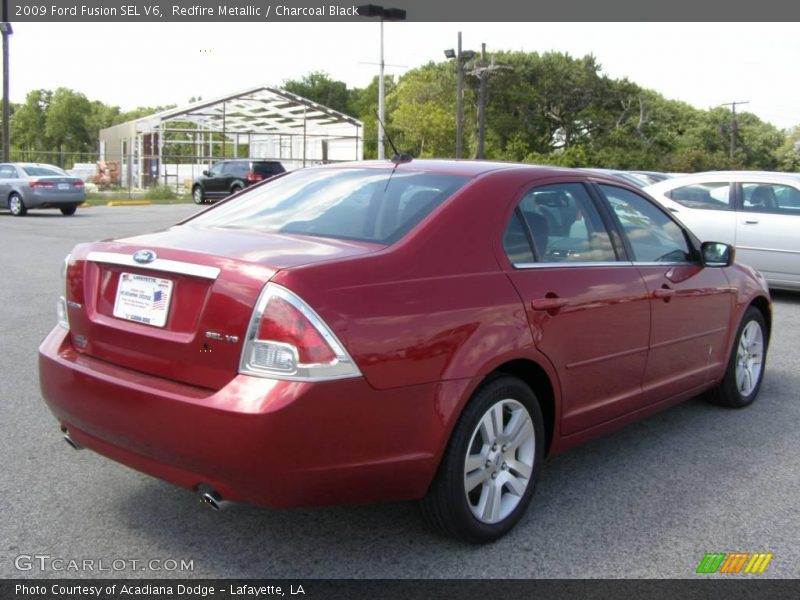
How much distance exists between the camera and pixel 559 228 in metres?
4.05

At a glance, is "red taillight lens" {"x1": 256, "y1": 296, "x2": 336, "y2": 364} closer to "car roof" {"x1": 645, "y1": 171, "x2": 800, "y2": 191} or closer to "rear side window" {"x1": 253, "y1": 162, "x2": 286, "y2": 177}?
"car roof" {"x1": 645, "y1": 171, "x2": 800, "y2": 191}

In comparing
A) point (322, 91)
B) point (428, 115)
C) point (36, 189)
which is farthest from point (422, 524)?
point (322, 91)

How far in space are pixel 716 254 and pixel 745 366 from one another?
1.03 metres

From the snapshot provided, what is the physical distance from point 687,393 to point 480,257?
6.90 ft

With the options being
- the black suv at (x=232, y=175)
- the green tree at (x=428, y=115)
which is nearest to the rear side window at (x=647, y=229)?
the black suv at (x=232, y=175)

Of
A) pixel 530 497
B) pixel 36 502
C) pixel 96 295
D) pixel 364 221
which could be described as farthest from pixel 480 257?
pixel 36 502

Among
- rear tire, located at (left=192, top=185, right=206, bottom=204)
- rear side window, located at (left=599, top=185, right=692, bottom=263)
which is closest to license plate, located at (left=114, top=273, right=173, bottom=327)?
rear side window, located at (left=599, top=185, right=692, bottom=263)

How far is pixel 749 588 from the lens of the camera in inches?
125

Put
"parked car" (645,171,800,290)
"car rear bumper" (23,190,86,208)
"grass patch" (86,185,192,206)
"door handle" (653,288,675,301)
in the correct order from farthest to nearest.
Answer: "grass patch" (86,185,192,206) → "car rear bumper" (23,190,86,208) → "parked car" (645,171,800,290) → "door handle" (653,288,675,301)

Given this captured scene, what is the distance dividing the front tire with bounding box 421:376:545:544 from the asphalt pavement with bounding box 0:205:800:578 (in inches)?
4.8

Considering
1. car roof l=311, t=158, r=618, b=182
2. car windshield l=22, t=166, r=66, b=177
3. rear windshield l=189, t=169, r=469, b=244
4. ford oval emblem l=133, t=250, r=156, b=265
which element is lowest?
ford oval emblem l=133, t=250, r=156, b=265

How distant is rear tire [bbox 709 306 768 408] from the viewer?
5452mm

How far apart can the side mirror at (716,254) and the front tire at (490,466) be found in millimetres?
1951

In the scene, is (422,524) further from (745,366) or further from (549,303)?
(745,366)
